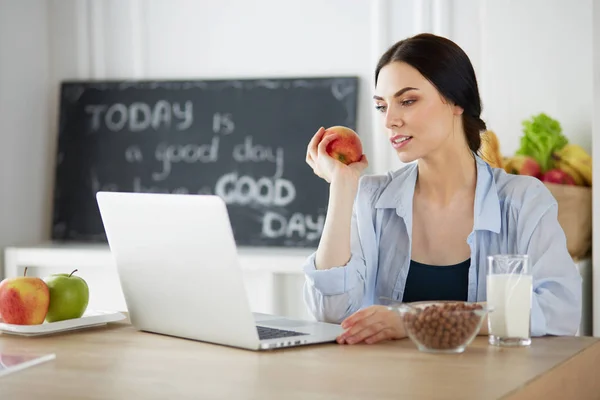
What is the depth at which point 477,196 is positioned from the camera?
2023mm

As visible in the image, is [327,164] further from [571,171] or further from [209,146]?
[209,146]

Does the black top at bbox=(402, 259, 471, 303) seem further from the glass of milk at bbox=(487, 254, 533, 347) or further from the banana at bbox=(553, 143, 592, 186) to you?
the banana at bbox=(553, 143, 592, 186)

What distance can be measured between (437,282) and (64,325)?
30.6 inches

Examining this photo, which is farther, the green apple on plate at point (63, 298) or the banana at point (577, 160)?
the banana at point (577, 160)

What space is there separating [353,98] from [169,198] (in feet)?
6.72

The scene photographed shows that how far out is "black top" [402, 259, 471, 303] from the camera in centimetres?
204

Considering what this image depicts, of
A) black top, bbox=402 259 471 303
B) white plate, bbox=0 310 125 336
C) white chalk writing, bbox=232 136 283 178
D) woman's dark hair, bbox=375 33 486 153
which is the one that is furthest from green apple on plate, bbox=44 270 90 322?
white chalk writing, bbox=232 136 283 178

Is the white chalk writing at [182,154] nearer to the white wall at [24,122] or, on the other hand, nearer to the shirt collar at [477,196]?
the white wall at [24,122]

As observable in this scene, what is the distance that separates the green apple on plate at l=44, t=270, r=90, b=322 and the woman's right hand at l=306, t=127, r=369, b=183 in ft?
1.78

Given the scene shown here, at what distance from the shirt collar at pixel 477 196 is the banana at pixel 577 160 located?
988 mm

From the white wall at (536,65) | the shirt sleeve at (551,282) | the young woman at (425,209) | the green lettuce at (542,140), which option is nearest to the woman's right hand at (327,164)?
the young woman at (425,209)

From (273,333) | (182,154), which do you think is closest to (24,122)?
(182,154)

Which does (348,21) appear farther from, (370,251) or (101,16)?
(370,251)

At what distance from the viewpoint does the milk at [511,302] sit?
1.54 meters
